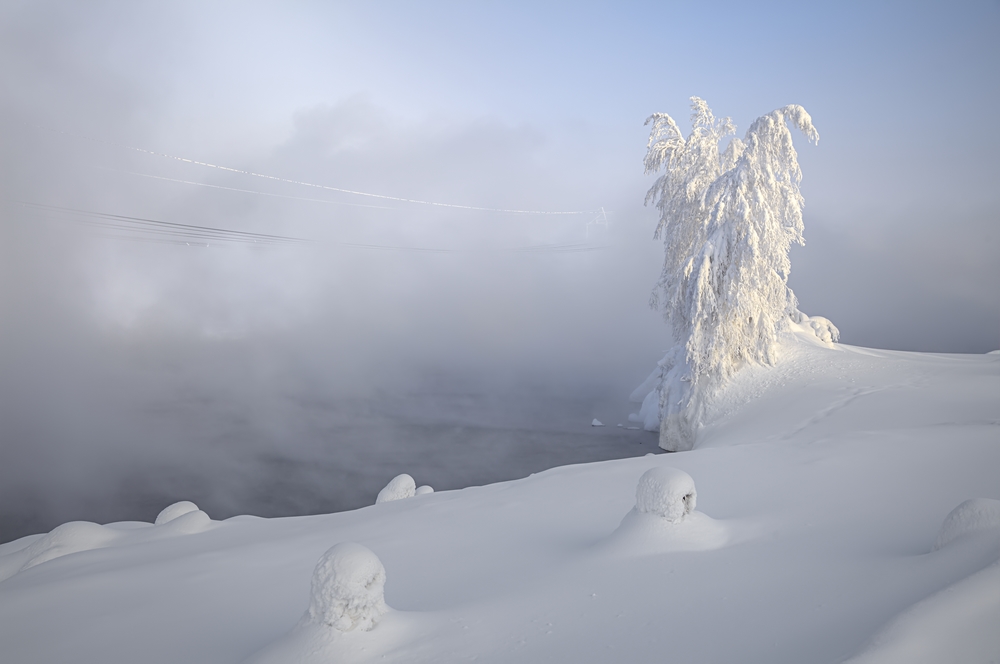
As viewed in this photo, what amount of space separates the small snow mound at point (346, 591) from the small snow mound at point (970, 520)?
144 inches

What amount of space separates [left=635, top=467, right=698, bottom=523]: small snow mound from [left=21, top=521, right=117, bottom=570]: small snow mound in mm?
6865

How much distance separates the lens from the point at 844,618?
3.17 meters

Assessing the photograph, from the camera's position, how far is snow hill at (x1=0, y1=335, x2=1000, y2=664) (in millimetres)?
3219

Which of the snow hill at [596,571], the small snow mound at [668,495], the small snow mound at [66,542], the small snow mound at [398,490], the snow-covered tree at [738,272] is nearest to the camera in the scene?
the snow hill at [596,571]

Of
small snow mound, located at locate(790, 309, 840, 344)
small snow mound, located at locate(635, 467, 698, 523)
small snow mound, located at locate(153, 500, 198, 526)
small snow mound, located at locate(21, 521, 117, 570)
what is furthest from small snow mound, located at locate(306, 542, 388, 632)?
small snow mound, located at locate(790, 309, 840, 344)

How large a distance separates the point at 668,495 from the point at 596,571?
852 mm

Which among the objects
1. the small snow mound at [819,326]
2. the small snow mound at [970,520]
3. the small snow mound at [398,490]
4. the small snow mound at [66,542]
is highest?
the small snow mound at [819,326]

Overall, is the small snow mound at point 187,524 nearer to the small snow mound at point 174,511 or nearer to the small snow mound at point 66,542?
the small snow mound at point 174,511

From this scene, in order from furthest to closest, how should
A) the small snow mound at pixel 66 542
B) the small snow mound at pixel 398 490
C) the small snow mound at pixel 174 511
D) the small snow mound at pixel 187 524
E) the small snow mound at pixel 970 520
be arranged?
the small snow mound at pixel 398 490 < the small snow mound at pixel 174 511 < the small snow mound at pixel 187 524 < the small snow mound at pixel 66 542 < the small snow mound at pixel 970 520

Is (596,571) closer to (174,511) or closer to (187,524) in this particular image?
(187,524)

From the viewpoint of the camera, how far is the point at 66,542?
22.6 ft

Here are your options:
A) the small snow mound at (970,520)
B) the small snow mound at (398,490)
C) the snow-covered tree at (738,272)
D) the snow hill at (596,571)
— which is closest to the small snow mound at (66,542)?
the snow hill at (596,571)

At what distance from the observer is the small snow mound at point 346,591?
3.51 m

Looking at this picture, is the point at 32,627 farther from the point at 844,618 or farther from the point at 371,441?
the point at 371,441
